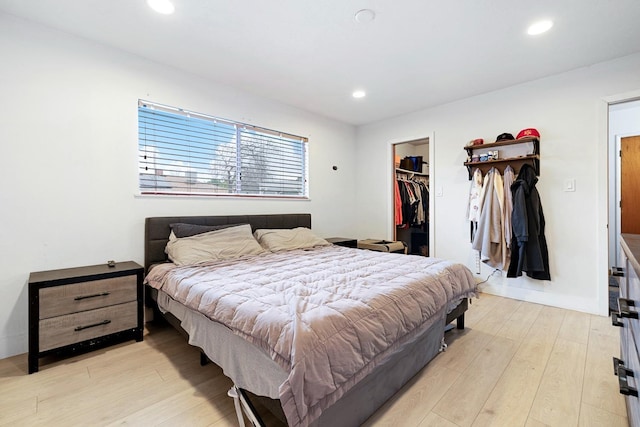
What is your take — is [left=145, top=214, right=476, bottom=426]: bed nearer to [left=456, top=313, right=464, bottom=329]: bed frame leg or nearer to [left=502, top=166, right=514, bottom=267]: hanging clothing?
[left=456, top=313, right=464, bottom=329]: bed frame leg

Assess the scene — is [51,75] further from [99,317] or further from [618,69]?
[618,69]

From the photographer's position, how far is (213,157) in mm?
3189

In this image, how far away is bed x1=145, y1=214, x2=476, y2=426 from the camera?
3.70 ft

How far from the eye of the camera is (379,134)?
458 cm

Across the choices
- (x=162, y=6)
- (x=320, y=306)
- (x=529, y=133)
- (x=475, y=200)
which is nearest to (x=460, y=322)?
(x=475, y=200)

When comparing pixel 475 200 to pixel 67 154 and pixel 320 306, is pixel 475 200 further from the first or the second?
pixel 67 154

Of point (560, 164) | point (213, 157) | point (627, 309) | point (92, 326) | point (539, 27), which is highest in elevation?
point (539, 27)

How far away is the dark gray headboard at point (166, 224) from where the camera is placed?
259cm

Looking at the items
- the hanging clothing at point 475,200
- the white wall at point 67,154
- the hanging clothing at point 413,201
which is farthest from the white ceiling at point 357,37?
the hanging clothing at point 413,201

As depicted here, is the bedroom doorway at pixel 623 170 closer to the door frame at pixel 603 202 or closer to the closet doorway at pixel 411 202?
the door frame at pixel 603 202

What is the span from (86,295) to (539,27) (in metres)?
3.93

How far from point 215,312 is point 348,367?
77 centimetres

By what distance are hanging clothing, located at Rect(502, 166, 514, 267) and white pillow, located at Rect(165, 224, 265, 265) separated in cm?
267

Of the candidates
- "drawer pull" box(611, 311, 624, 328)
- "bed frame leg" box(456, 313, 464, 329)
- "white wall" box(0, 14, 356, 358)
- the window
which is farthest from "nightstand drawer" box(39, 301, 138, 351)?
"drawer pull" box(611, 311, 624, 328)
